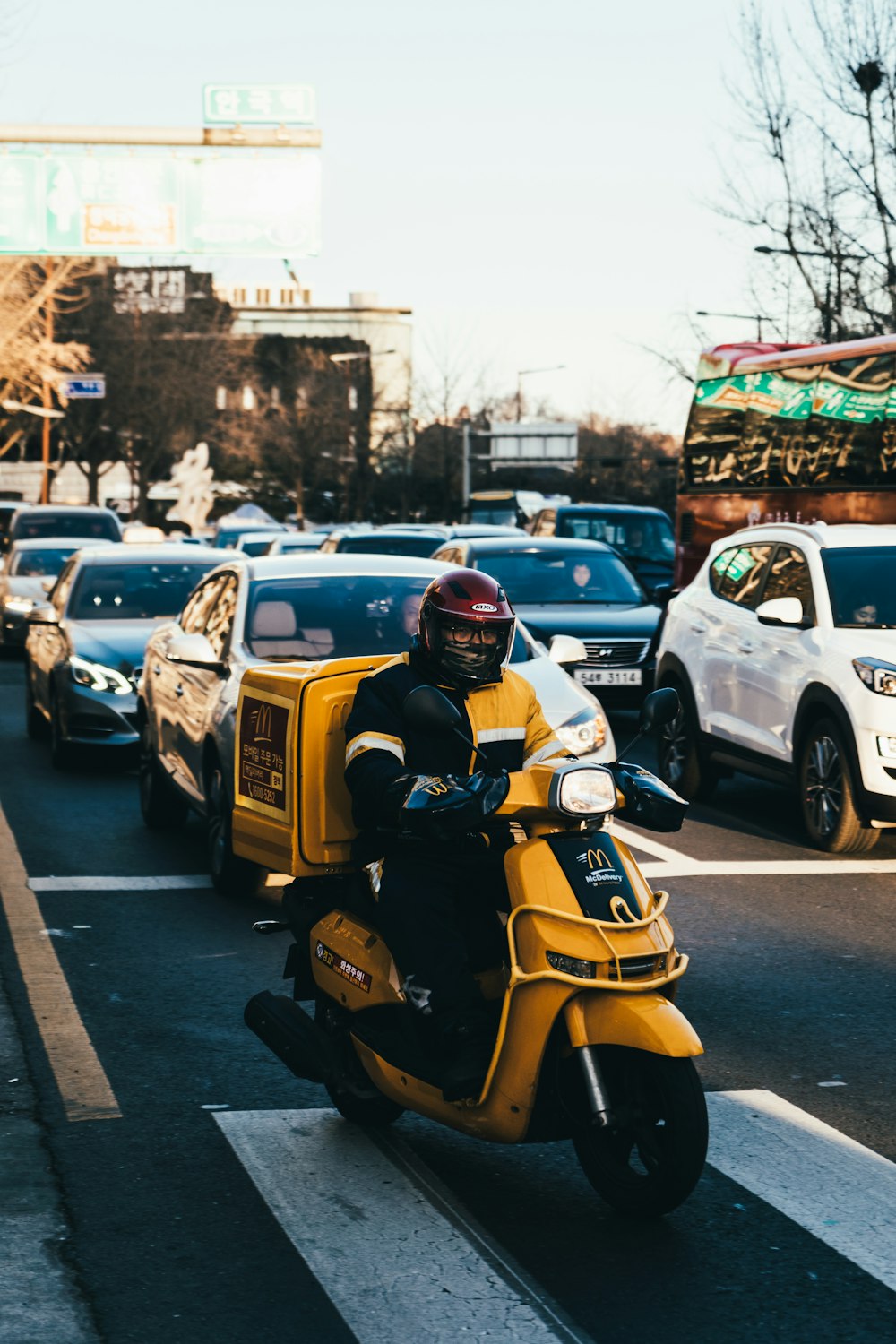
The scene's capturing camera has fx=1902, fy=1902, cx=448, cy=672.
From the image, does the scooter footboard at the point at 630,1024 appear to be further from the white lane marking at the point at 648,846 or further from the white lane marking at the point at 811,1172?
the white lane marking at the point at 648,846

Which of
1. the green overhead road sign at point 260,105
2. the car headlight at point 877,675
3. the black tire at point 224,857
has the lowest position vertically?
the black tire at point 224,857

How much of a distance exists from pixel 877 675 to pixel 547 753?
5.43 meters

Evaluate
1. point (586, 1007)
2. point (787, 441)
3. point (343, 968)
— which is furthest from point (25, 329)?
point (586, 1007)

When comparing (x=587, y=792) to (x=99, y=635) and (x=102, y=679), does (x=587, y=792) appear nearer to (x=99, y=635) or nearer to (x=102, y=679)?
(x=102, y=679)

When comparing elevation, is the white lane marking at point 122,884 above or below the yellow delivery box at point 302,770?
below

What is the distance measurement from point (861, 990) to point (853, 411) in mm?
13353

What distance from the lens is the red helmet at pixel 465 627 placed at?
4809mm

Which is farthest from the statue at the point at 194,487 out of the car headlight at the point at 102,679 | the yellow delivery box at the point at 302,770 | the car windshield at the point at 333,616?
the yellow delivery box at the point at 302,770

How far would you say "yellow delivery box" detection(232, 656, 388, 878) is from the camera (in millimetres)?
5168

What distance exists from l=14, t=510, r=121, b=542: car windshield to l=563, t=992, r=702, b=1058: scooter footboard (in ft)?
81.1

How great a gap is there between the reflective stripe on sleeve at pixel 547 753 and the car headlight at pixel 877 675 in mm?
5327

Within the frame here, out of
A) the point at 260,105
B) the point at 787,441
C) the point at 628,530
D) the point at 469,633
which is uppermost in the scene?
the point at 260,105


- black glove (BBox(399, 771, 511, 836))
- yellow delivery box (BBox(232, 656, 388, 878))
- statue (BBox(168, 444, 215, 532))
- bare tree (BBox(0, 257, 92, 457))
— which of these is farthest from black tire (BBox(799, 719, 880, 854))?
statue (BBox(168, 444, 215, 532))

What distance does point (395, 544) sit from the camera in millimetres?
19172
